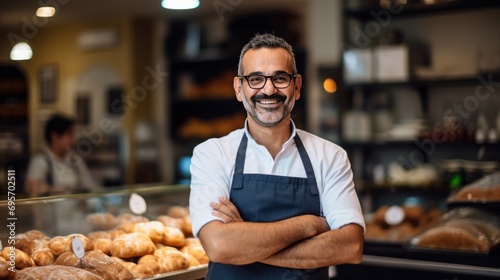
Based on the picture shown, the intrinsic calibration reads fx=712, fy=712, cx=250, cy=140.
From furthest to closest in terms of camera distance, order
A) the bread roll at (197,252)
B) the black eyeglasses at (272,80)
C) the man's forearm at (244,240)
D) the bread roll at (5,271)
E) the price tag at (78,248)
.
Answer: the bread roll at (197,252) → the price tag at (78,248) → the bread roll at (5,271) → the black eyeglasses at (272,80) → the man's forearm at (244,240)

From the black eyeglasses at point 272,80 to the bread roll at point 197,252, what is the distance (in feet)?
3.04

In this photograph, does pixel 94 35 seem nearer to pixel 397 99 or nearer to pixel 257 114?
pixel 397 99

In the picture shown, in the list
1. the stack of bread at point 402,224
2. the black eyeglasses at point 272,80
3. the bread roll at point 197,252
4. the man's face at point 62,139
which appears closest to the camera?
the black eyeglasses at point 272,80

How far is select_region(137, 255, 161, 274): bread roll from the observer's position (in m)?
2.65

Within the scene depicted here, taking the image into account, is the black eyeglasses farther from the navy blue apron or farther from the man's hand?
the man's hand

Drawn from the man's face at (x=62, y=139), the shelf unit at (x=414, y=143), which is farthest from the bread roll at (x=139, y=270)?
the shelf unit at (x=414, y=143)

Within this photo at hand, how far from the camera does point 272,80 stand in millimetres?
2178

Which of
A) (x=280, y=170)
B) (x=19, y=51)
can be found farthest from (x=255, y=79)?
(x=19, y=51)

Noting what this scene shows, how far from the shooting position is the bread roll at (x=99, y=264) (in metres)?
2.49

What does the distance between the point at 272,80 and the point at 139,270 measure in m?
0.92

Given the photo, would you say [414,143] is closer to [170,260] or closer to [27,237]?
[170,260]

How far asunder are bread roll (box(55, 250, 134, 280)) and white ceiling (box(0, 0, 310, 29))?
466 centimetres

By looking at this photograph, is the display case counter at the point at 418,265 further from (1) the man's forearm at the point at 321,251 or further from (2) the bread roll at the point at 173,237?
(1) the man's forearm at the point at 321,251

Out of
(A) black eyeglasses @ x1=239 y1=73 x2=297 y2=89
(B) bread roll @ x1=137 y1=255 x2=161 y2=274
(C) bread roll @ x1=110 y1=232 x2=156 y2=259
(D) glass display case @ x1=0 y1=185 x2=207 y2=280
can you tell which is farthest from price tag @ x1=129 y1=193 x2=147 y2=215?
(A) black eyeglasses @ x1=239 y1=73 x2=297 y2=89
